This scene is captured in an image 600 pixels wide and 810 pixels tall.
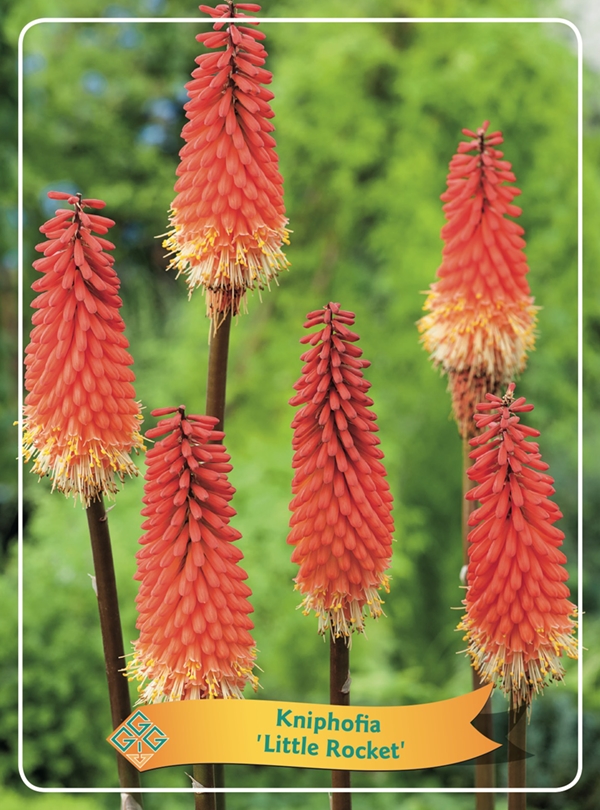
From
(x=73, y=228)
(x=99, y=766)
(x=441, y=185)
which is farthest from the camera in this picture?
(x=441, y=185)

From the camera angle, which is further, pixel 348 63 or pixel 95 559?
pixel 348 63

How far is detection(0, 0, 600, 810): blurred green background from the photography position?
2.25 metres

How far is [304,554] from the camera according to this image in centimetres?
105

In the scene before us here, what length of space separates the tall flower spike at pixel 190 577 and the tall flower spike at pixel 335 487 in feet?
0.28

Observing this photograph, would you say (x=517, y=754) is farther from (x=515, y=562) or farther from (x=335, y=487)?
(x=335, y=487)

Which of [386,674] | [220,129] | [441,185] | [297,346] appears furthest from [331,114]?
[220,129]

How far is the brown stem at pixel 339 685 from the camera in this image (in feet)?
3.48

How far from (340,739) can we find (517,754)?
230 millimetres

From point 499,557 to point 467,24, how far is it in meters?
2.09

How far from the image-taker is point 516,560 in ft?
3.41

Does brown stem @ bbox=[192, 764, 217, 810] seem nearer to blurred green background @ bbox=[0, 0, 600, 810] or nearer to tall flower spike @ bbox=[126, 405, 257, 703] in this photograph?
tall flower spike @ bbox=[126, 405, 257, 703]

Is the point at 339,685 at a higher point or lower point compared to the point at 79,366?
lower

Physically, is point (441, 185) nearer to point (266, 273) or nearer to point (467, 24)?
point (467, 24)

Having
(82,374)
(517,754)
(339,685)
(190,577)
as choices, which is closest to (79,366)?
(82,374)
